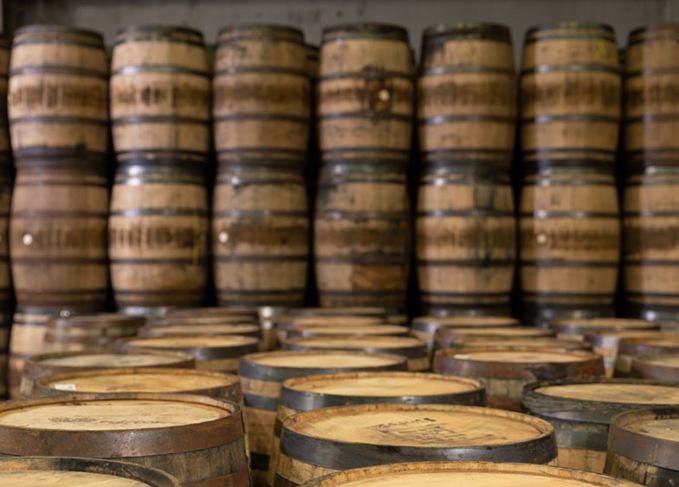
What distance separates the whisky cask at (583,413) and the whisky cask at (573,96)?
13.2 ft

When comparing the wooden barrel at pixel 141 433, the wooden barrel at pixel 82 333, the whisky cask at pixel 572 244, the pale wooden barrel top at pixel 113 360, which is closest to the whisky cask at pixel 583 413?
the wooden barrel at pixel 141 433

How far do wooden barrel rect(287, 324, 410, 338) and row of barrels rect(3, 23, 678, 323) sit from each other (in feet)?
5.25

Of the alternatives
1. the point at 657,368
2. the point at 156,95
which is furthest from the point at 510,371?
the point at 156,95

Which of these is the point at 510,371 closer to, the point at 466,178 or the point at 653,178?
the point at 466,178

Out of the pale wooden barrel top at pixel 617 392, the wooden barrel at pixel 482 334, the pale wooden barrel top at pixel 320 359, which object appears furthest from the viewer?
the wooden barrel at pixel 482 334

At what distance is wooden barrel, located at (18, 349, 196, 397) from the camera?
3504mm

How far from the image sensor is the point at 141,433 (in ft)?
7.26

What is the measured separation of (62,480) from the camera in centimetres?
191

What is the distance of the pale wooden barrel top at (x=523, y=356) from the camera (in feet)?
12.3

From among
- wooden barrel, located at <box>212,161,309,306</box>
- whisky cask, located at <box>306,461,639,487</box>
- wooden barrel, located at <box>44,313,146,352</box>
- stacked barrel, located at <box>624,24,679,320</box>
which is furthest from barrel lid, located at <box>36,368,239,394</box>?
stacked barrel, located at <box>624,24,679,320</box>

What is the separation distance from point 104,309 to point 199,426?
4.97 metres

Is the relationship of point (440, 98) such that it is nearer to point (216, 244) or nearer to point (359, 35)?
point (359, 35)

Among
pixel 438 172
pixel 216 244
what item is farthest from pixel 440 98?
pixel 216 244

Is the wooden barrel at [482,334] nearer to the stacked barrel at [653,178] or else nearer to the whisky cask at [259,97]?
the stacked barrel at [653,178]
